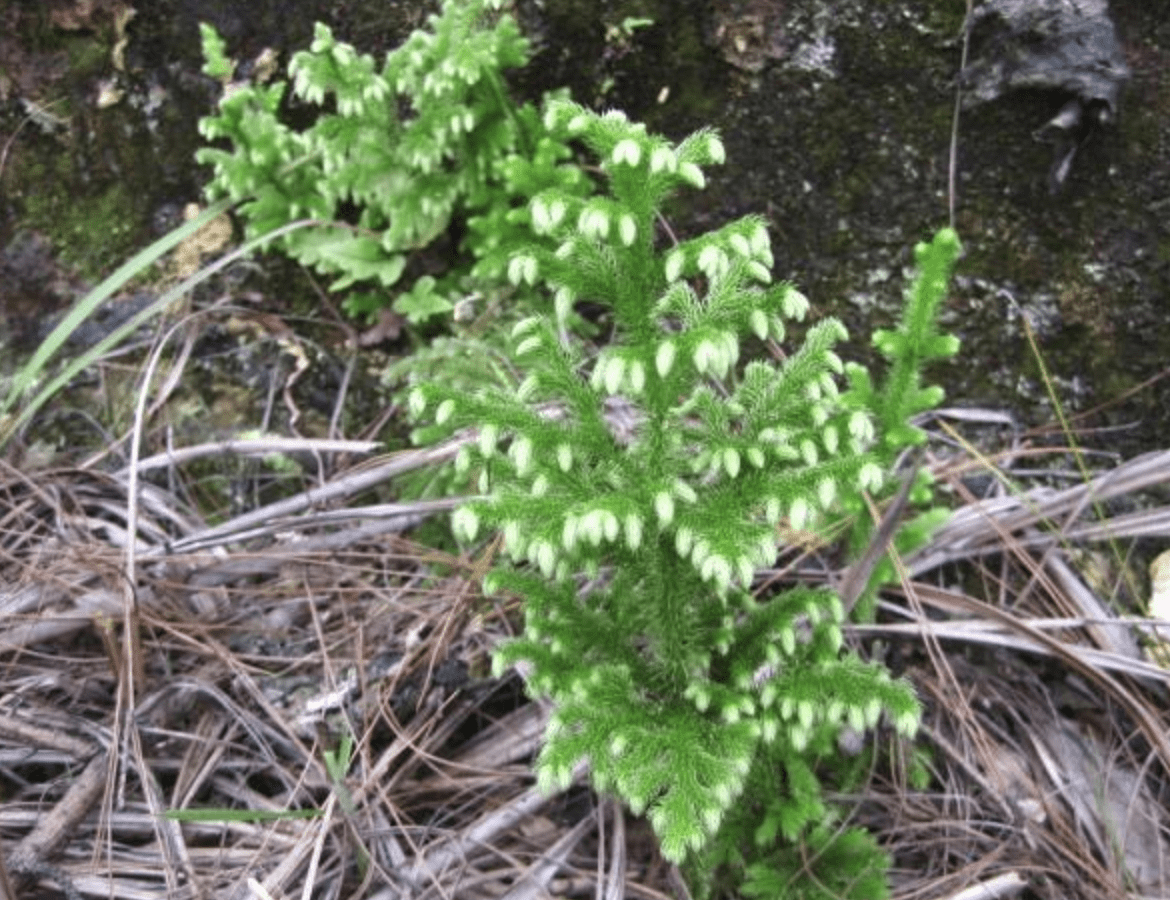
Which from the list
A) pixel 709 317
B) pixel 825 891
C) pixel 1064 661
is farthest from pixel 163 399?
pixel 1064 661

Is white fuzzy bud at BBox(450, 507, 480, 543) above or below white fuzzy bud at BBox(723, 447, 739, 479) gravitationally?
above

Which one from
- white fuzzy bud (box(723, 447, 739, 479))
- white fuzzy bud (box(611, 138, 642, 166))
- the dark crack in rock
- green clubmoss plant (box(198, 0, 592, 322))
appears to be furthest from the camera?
green clubmoss plant (box(198, 0, 592, 322))

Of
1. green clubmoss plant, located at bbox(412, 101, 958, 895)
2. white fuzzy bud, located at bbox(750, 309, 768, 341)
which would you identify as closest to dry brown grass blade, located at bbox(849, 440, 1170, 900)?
green clubmoss plant, located at bbox(412, 101, 958, 895)

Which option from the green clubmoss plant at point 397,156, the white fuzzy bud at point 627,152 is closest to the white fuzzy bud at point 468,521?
the white fuzzy bud at point 627,152

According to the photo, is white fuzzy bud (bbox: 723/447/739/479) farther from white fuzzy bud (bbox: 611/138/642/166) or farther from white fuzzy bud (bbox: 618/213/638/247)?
white fuzzy bud (bbox: 611/138/642/166)

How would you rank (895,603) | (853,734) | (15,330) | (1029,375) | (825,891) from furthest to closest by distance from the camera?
1. (15,330)
2. (1029,375)
3. (895,603)
4. (853,734)
5. (825,891)

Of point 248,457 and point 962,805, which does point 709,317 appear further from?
point 248,457
